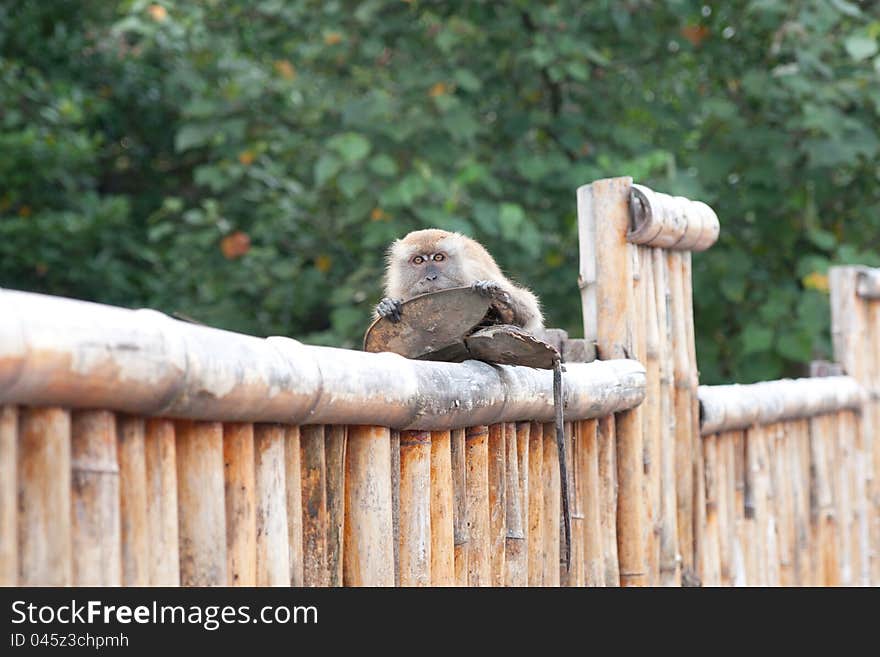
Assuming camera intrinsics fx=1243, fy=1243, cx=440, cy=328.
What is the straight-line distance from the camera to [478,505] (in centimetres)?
287

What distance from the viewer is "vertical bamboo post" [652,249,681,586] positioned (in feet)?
12.7

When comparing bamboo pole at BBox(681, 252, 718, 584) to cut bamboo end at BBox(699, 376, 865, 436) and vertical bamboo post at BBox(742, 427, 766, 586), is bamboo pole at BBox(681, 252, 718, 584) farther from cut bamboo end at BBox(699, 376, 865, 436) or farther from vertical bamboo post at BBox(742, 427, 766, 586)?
vertical bamboo post at BBox(742, 427, 766, 586)

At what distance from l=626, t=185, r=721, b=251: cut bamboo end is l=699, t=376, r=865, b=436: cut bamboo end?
1.74ft

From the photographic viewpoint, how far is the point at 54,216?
825 centimetres

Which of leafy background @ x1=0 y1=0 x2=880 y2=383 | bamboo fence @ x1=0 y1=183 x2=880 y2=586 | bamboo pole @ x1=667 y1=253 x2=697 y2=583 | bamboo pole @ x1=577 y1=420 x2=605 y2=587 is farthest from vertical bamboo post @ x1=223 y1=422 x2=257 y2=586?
leafy background @ x1=0 y1=0 x2=880 y2=383

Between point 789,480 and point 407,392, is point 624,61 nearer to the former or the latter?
point 789,480

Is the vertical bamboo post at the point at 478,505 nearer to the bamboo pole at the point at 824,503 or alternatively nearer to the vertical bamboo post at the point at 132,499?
the vertical bamboo post at the point at 132,499

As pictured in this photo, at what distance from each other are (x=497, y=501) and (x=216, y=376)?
1191 mm

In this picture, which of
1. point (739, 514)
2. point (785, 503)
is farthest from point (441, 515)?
point (785, 503)

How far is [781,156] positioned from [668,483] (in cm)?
335

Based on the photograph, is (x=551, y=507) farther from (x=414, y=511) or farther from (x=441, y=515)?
(x=414, y=511)

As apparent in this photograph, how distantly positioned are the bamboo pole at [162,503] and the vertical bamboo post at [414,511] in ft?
2.45

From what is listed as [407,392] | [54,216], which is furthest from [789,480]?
[54,216]
